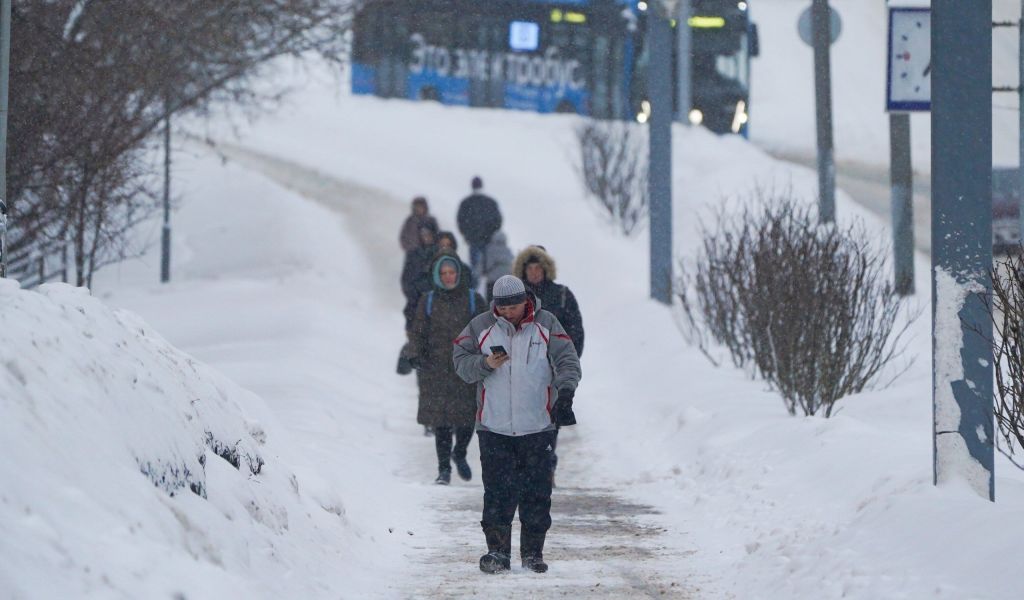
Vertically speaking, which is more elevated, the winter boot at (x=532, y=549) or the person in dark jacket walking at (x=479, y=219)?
the person in dark jacket walking at (x=479, y=219)

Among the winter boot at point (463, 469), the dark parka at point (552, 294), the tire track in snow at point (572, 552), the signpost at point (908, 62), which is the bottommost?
the tire track in snow at point (572, 552)

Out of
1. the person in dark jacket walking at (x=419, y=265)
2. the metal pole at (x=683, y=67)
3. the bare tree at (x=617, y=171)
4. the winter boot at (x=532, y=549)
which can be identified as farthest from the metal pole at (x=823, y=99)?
the metal pole at (x=683, y=67)

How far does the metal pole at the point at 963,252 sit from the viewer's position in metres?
6.81

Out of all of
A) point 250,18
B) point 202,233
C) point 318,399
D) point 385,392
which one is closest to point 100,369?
point 318,399

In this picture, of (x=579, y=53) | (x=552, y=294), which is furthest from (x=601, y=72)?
(x=552, y=294)

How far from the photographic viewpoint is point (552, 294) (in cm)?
953

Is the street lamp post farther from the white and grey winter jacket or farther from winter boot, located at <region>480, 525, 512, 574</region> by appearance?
winter boot, located at <region>480, 525, 512, 574</region>

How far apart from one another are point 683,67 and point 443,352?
2665cm

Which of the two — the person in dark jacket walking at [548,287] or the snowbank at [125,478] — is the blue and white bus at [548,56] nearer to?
the person in dark jacket walking at [548,287]

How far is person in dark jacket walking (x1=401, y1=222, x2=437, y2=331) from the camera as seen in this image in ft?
41.1

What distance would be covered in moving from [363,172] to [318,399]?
95.1 feet

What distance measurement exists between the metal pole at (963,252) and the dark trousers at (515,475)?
1.81 m

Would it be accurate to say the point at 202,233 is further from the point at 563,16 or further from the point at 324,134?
the point at 324,134

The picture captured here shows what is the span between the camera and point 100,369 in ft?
19.1
